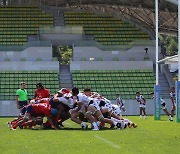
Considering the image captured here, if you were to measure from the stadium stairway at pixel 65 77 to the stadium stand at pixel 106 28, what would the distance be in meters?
4.98

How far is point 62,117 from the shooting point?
19.9 meters

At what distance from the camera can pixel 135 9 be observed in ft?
184

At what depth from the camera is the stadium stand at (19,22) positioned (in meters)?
47.0

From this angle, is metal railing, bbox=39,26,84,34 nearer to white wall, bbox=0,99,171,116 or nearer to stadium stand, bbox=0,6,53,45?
stadium stand, bbox=0,6,53,45

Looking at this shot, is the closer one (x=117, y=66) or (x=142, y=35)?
(x=117, y=66)

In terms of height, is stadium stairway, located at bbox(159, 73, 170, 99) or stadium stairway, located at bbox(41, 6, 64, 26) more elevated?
stadium stairway, located at bbox(41, 6, 64, 26)

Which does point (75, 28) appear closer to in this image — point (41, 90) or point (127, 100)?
point (127, 100)

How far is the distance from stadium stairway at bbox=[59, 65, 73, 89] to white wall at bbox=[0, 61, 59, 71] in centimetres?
68

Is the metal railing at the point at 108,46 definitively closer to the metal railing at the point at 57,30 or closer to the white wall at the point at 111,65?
the white wall at the point at 111,65

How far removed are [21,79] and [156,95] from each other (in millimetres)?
15278

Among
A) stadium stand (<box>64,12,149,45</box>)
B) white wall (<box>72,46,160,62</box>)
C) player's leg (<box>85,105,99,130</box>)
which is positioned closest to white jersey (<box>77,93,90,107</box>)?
player's leg (<box>85,105,99,130</box>)

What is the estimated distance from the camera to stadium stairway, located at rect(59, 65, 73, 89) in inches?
1651

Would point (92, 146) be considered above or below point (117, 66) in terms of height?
below

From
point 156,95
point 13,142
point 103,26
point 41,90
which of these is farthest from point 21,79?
point 13,142
